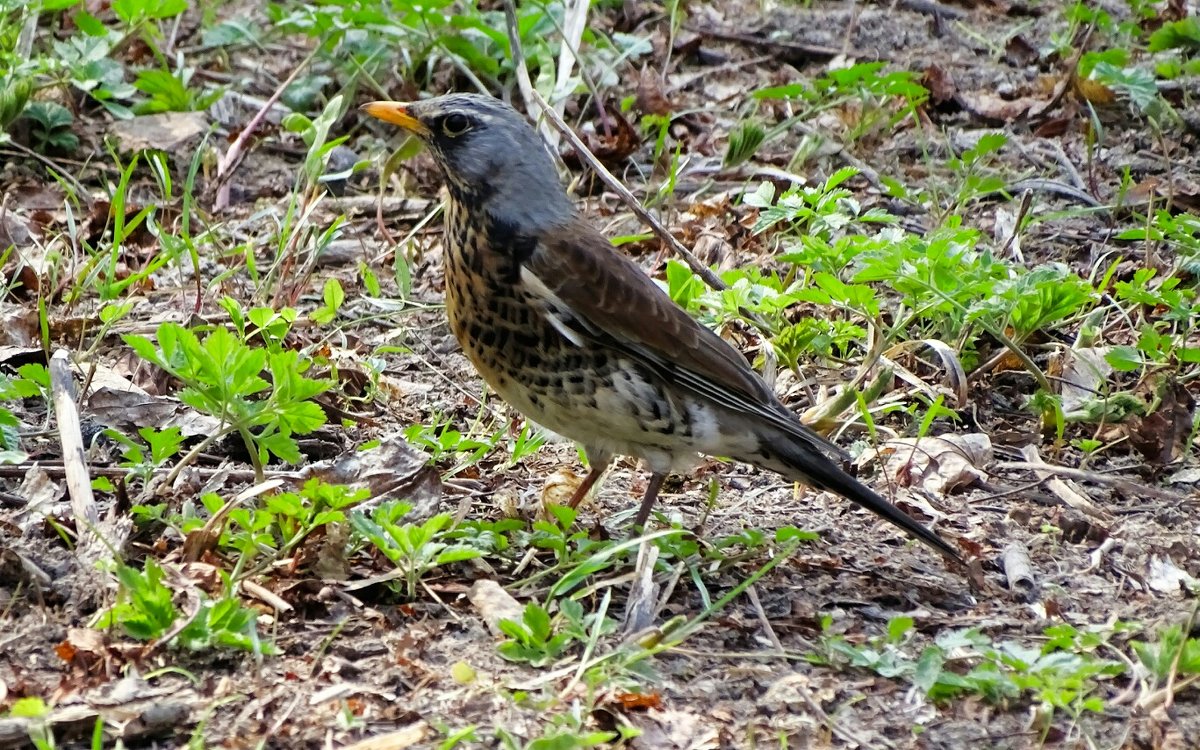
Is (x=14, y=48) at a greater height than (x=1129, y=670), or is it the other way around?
(x=14, y=48)

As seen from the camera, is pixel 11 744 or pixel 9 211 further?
pixel 9 211

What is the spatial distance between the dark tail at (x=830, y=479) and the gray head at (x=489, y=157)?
939mm

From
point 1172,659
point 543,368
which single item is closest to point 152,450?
point 543,368

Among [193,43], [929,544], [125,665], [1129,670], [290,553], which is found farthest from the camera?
[193,43]

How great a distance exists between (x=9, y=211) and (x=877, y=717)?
14.2 feet

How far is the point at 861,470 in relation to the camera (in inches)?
198

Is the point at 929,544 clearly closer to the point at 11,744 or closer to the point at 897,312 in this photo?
the point at 897,312

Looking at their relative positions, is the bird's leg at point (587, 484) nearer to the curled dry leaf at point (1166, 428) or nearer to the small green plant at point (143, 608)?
the small green plant at point (143, 608)

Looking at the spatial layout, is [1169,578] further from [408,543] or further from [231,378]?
[231,378]

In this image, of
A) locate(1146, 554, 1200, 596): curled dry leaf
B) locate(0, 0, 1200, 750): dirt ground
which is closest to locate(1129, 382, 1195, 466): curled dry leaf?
locate(0, 0, 1200, 750): dirt ground

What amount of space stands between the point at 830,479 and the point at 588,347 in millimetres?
779

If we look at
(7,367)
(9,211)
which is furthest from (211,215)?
(7,367)

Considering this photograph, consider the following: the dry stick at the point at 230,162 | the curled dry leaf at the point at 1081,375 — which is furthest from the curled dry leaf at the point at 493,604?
the dry stick at the point at 230,162

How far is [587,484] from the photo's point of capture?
15.2 ft
